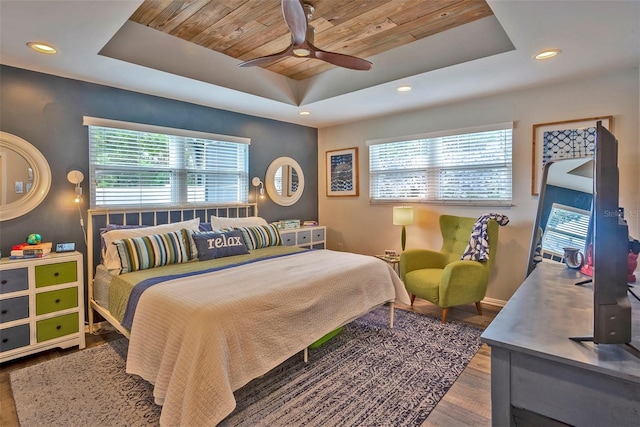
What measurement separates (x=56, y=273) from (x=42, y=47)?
1715 millimetres

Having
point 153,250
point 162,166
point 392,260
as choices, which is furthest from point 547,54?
point 162,166

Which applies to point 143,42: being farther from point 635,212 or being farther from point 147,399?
point 635,212

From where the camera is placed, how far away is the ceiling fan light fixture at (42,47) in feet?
7.69

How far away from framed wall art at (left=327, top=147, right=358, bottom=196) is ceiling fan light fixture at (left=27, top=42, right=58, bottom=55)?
11.6ft

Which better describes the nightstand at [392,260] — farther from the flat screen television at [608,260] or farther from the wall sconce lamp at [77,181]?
the wall sconce lamp at [77,181]

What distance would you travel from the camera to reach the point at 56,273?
2670 millimetres

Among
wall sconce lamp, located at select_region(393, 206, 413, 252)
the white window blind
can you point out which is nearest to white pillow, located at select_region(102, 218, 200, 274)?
wall sconce lamp, located at select_region(393, 206, 413, 252)

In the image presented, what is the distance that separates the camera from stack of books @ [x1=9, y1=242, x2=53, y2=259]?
2555 millimetres

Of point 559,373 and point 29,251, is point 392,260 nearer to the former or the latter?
point 559,373

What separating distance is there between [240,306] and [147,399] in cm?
90

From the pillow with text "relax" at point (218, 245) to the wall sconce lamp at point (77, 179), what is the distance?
3.52ft

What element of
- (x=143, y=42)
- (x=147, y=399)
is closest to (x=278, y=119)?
(x=143, y=42)

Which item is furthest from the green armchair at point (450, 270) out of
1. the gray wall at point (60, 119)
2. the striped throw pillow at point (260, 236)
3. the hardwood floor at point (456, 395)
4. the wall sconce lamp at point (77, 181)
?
the wall sconce lamp at point (77, 181)

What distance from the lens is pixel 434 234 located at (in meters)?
4.19
